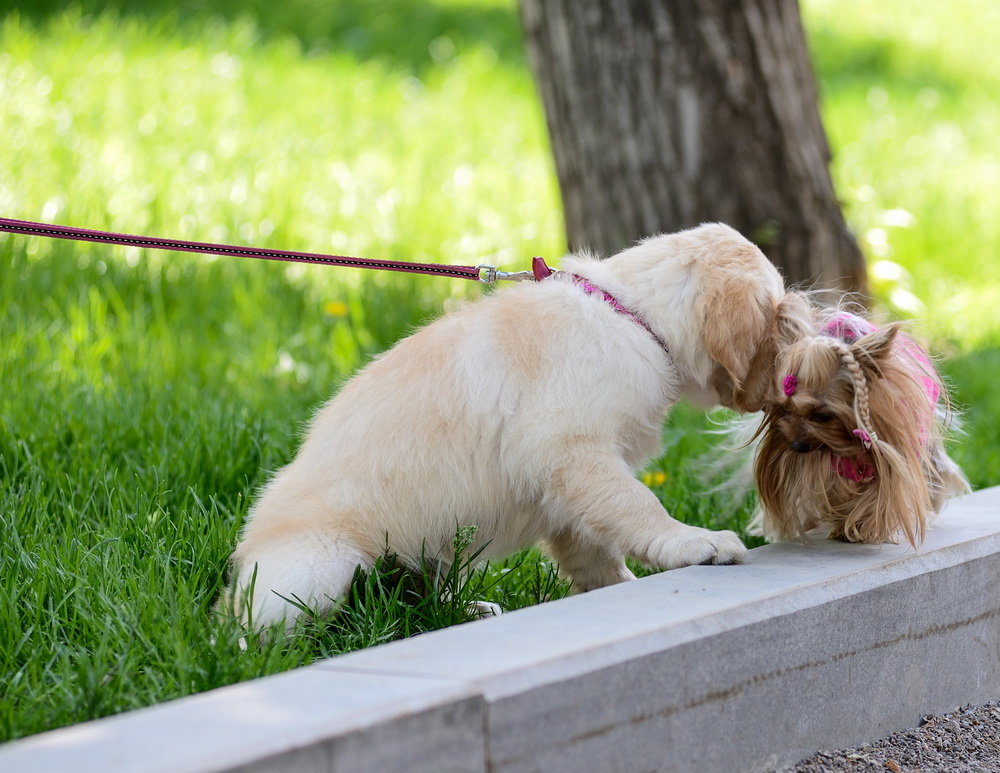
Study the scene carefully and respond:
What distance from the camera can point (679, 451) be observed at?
15.2ft

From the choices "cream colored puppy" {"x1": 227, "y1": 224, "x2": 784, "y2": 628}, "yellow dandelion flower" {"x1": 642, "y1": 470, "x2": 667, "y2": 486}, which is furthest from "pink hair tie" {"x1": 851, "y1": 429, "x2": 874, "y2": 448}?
"yellow dandelion flower" {"x1": 642, "y1": 470, "x2": 667, "y2": 486}

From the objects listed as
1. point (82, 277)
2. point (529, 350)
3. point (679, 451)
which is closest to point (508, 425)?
point (529, 350)

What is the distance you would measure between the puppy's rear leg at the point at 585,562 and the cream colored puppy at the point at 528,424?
222 millimetres

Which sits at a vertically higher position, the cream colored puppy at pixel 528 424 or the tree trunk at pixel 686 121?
the tree trunk at pixel 686 121

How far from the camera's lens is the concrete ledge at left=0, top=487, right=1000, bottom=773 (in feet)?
5.84

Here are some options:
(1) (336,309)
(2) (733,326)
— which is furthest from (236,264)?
(2) (733,326)

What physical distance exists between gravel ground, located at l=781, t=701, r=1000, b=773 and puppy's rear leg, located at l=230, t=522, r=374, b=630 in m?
1.06

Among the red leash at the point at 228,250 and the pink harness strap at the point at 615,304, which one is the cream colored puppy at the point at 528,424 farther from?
the red leash at the point at 228,250

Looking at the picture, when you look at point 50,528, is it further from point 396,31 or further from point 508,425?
point 396,31

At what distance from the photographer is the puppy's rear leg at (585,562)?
3.20 metres

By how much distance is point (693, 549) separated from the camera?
2.75 meters

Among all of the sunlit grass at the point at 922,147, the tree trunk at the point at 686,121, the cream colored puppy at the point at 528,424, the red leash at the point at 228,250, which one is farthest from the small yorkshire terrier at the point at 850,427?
the tree trunk at the point at 686,121

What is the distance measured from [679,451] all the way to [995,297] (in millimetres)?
4589

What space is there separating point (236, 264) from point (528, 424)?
12.4 ft
